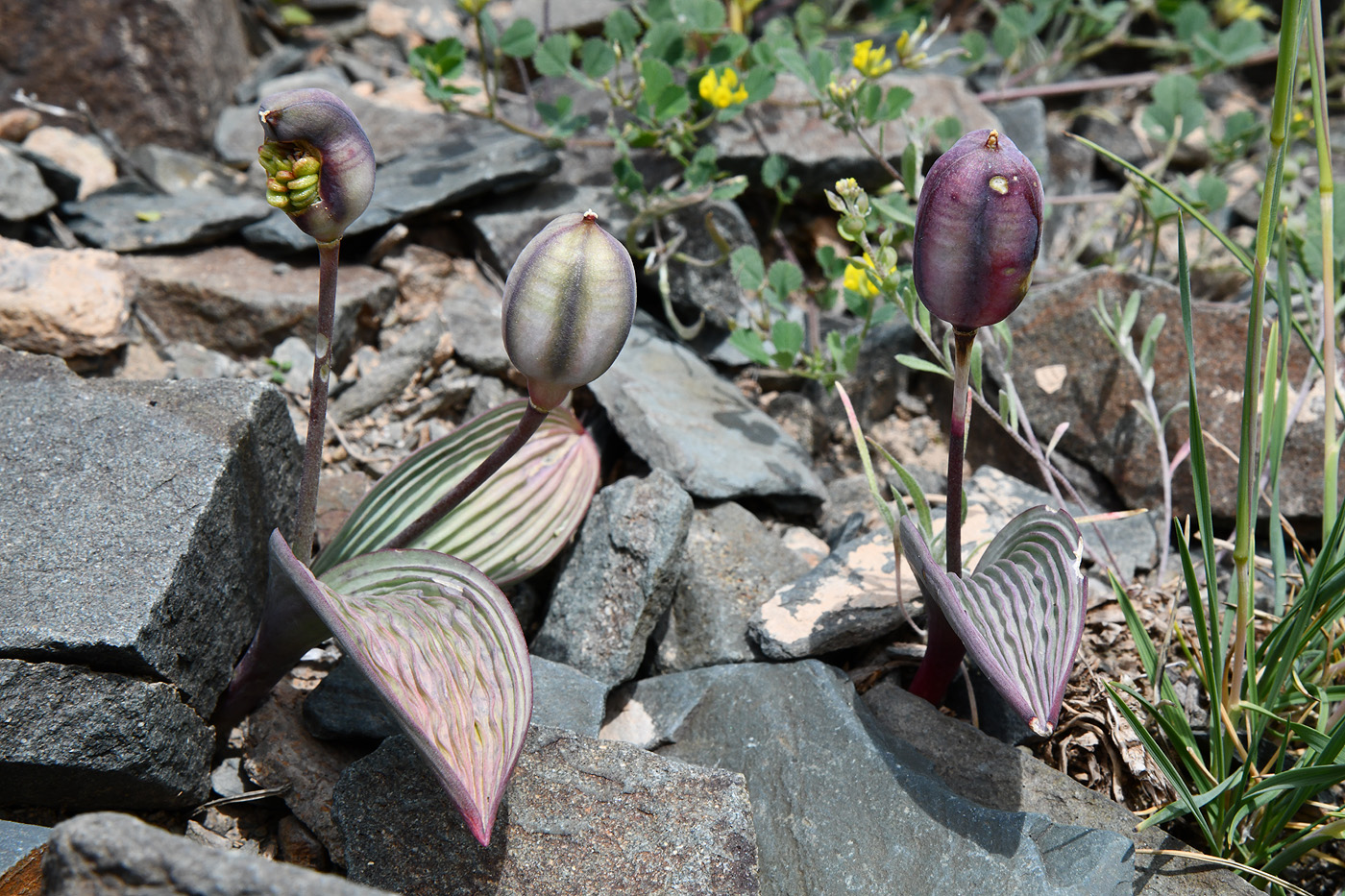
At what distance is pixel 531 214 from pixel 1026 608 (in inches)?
82.0

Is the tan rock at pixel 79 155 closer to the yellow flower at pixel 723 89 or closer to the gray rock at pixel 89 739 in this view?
the yellow flower at pixel 723 89

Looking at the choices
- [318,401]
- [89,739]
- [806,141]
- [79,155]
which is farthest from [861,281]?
[79,155]

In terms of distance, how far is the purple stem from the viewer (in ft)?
5.19

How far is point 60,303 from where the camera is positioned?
2447 mm

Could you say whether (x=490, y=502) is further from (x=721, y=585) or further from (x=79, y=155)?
(x=79, y=155)

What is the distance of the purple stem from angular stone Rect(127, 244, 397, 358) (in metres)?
1.77

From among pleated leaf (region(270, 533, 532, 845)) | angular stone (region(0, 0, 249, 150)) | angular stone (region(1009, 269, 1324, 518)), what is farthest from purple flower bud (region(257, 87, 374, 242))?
angular stone (region(0, 0, 249, 150))

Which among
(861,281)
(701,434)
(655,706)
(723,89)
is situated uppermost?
(723,89)

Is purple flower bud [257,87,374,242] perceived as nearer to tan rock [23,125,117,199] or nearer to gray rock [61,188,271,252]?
gray rock [61,188,271,252]

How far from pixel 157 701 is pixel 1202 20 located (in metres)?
4.23

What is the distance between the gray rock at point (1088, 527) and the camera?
2387mm

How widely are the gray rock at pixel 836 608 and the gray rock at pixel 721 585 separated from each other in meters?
0.08

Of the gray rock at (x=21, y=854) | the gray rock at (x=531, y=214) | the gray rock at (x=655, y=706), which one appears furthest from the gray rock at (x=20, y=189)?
the gray rock at (x=655, y=706)

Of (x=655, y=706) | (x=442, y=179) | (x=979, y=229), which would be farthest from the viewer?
(x=442, y=179)
